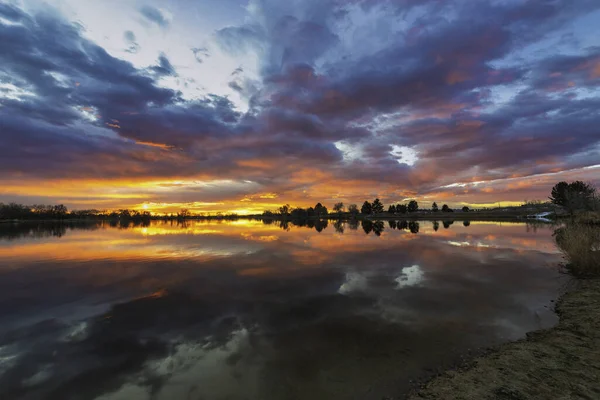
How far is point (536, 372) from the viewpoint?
727 cm

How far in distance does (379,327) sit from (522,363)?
4.54 m

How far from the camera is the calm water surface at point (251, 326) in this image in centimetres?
774

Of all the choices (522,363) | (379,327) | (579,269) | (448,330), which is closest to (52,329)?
(379,327)

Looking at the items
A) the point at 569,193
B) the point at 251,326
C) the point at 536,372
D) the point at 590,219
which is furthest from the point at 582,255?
the point at 569,193

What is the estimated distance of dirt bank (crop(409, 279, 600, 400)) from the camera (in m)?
6.43

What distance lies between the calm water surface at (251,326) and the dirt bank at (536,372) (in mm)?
758

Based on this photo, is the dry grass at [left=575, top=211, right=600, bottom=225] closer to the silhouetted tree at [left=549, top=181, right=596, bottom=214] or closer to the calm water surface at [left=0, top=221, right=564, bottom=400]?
the calm water surface at [left=0, top=221, right=564, bottom=400]

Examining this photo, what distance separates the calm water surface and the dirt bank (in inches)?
29.8

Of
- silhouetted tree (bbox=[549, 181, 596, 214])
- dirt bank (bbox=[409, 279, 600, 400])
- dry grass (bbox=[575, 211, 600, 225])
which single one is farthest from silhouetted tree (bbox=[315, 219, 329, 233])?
silhouetted tree (bbox=[549, 181, 596, 214])

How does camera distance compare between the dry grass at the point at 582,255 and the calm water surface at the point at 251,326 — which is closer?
the calm water surface at the point at 251,326

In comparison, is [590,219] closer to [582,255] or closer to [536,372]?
[582,255]

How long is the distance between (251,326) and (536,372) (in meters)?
9.10

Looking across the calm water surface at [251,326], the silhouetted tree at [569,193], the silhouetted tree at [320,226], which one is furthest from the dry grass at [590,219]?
the silhouetted tree at [569,193]

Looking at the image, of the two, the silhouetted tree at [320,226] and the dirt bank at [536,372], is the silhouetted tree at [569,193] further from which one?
the dirt bank at [536,372]
